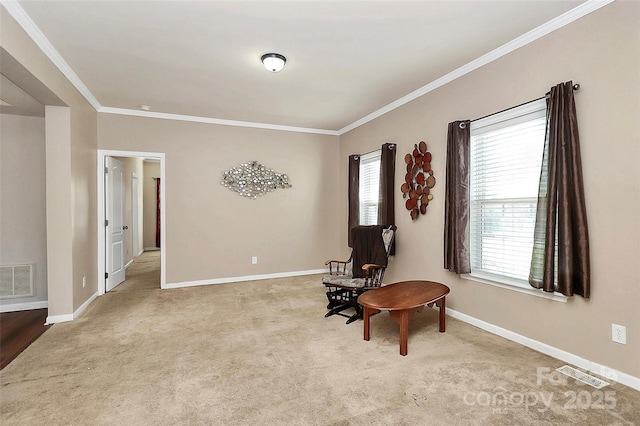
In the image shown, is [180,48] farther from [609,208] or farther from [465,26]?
[609,208]

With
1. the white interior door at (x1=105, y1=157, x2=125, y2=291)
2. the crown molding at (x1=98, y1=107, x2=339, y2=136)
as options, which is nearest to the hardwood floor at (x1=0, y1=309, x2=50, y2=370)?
the white interior door at (x1=105, y1=157, x2=125, y2=291)

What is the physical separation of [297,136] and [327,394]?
446 centimetres

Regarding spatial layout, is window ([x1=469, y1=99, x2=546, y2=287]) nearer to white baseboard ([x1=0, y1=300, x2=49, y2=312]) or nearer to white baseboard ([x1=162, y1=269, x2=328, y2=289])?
white baseboard ([x1=162, y1=269, x2=328, y2=289])

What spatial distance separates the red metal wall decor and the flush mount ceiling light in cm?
191

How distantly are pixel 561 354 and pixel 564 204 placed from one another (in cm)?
118

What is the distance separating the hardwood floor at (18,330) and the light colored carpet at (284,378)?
106 mm

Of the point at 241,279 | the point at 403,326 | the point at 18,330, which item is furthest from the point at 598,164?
the point at 18,330

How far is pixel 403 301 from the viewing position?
2746 millimetres

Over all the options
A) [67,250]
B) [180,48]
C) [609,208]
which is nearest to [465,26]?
[609,208]

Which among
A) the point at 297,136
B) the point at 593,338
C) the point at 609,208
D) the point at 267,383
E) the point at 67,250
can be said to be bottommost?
the point at 267,383

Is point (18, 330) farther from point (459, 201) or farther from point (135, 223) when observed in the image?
point (135, 223)

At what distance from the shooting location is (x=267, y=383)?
7.20 feet

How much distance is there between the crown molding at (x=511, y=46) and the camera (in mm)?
2322

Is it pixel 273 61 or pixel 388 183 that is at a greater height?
pixel 273 61
